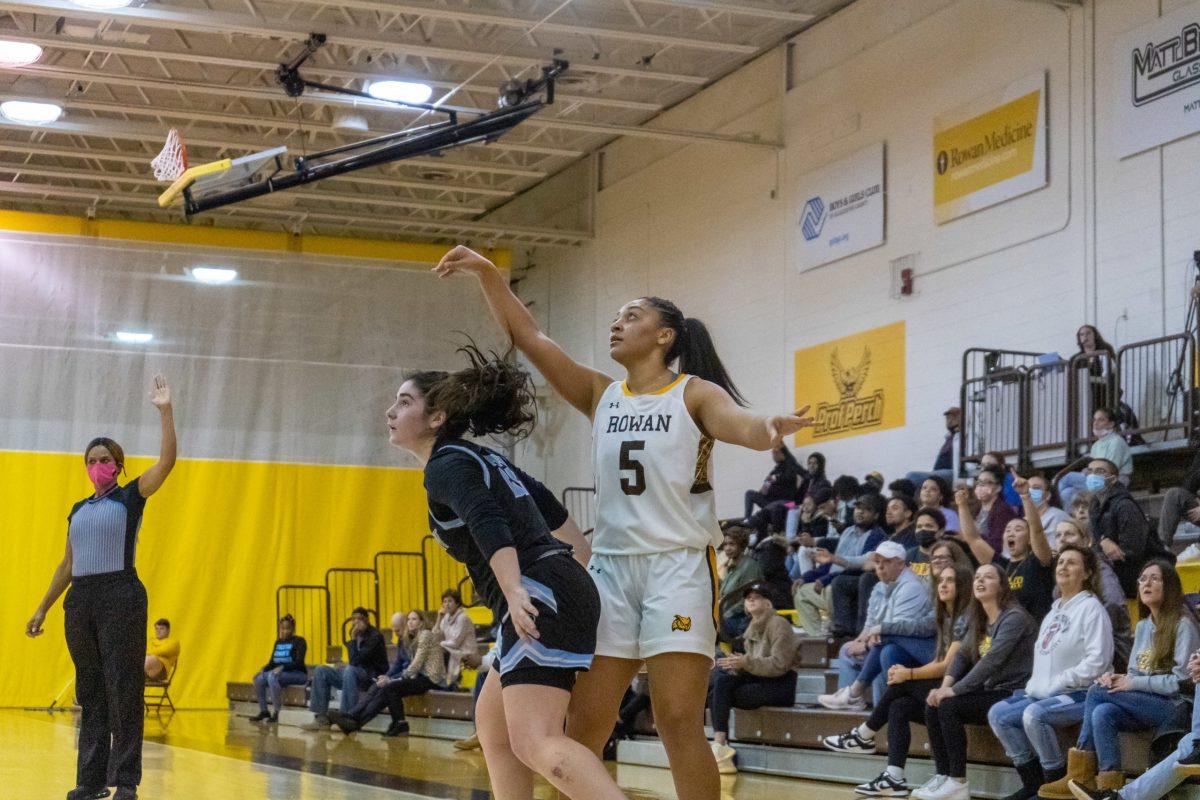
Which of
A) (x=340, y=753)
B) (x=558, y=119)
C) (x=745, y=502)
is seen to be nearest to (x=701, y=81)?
(x=558, y=119)

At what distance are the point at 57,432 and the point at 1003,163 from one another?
12.5 metres

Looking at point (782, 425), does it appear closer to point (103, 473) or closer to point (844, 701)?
point (103, 473)

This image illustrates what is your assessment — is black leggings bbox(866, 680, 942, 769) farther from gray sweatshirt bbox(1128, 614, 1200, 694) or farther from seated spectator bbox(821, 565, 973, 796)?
gray sweatshirt bbox(1128, 614, 1200, 694)

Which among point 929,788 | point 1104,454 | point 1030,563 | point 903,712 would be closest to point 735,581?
point 1104,454

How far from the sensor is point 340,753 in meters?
11.7

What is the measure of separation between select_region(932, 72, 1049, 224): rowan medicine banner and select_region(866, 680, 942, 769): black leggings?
20.4 feet

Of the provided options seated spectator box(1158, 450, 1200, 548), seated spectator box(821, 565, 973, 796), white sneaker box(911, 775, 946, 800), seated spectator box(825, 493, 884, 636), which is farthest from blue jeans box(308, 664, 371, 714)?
white sneaker box(911, 775, 946, 800)

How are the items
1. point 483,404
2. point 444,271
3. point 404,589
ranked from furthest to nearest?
1. point 404,589
2. point 444,271
3. point 483,404

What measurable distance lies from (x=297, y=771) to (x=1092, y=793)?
4873 millimetres

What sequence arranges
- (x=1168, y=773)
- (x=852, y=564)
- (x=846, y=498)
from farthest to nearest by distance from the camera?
(x=846, y=498), (x=852, y=564), (x=1168, y=773)

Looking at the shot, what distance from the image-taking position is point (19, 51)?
1503 cm

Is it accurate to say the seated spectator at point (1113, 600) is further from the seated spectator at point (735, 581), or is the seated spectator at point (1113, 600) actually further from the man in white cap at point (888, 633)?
the seated spectator at point (735, 581)

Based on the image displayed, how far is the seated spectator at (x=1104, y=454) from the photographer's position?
11.1 metres

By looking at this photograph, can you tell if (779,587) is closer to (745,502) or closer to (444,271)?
(745,502)
